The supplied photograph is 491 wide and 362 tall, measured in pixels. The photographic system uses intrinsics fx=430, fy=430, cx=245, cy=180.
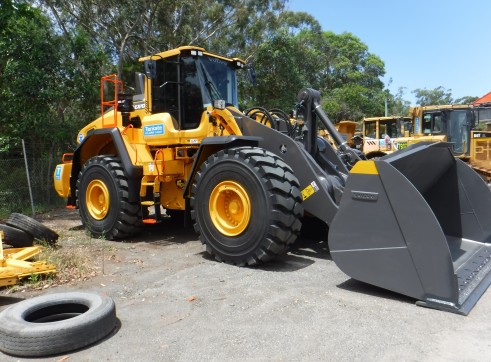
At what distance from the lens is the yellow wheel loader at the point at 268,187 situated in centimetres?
380

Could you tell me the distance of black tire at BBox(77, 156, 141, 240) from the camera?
21.6ft

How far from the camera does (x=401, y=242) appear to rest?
12.4 ft

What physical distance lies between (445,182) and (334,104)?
1019 inches

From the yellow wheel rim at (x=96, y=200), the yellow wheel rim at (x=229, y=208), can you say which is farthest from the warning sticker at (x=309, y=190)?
the yellow wheel rim at (x=96, y=200)

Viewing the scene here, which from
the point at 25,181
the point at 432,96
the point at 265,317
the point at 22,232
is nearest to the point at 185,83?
the point at 22,232

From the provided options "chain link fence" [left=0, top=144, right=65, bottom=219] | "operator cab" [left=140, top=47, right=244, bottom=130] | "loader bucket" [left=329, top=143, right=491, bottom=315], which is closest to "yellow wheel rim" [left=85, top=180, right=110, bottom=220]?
"operator cab" [left=140, top=47, right=244, bottom=130]

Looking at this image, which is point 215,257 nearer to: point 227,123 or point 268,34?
point 227,123

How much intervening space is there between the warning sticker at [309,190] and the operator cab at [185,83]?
2158mm

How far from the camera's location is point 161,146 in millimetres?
6707

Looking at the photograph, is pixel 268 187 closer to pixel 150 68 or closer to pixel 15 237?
pixel 150 68

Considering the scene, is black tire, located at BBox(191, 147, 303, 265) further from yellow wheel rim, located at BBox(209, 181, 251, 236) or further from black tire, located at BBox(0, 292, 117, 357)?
black tire, located at BBox(0, 292, 117, 357)

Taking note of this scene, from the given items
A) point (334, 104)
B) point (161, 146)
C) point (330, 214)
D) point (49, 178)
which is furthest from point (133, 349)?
point (334, 104)

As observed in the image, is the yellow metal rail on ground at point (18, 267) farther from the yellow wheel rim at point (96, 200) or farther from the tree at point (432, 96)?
the tree at point (432, 96)

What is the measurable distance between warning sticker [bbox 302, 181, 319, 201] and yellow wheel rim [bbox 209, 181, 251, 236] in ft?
2.30
